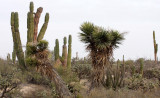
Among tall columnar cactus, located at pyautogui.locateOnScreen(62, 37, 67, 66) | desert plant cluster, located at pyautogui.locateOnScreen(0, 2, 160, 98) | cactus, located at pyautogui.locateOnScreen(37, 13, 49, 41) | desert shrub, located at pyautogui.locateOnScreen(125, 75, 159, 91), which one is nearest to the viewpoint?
desert plant cluster, located at pyautogui.locateOnScreen(0, 2, 160, 98)

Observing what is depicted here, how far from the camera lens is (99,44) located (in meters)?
15.4

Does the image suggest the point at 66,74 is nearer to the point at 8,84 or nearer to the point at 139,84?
the point at 8,84

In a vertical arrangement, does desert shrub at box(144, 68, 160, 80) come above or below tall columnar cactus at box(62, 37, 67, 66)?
below

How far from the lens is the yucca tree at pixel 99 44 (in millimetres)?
15570

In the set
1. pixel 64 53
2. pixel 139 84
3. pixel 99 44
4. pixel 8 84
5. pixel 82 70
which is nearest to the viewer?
pixel 99 44

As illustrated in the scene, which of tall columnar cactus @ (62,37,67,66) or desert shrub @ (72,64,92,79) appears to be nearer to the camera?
tall columnar cactus @ (62,37,67,66)

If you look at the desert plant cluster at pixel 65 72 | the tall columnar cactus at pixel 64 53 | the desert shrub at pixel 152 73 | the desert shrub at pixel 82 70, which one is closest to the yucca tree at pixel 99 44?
the desert plant cluster at pixel 65 72

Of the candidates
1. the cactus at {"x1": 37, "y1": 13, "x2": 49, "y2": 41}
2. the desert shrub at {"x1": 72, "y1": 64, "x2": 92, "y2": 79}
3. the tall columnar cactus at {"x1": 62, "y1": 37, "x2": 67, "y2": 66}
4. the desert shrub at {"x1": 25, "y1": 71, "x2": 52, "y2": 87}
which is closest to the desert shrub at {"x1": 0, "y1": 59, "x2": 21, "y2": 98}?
the desert shrub at {"x1": 25, "y1": 71, "x2": 52, "y2": 87}

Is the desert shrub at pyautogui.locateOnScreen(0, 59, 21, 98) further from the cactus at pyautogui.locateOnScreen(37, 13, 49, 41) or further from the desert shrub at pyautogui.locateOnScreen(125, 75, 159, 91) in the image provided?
the desert shrub at pyautogui.locateOnScreen(125, 75, 159, 91)

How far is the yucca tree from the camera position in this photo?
15570mm

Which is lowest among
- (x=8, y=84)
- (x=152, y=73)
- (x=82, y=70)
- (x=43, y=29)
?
(x=8, y=84)

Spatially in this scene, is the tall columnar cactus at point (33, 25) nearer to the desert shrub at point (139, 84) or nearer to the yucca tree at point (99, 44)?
the yucca tree at point (99, 44)

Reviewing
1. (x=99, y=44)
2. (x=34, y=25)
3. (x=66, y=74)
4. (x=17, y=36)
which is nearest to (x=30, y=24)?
(x=34, y=25)

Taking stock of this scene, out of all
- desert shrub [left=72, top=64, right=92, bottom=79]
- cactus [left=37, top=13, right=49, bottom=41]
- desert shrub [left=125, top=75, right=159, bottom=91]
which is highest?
cactus [left=37, top=13, right=49, bottom=41]
